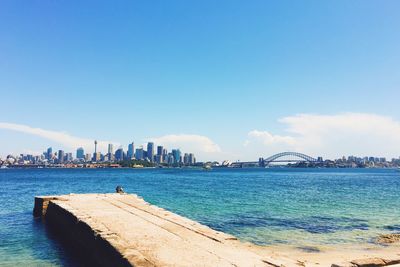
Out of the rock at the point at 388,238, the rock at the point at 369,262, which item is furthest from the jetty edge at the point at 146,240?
the rock at the point at 388,238

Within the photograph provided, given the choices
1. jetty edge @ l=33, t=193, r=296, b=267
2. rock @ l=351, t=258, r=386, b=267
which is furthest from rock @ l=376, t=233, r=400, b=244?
jetty edge @ l=33, t=193, r=296, b=267

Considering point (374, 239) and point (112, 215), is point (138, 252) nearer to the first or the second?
point (112, 215)

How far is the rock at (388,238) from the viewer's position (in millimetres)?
17156

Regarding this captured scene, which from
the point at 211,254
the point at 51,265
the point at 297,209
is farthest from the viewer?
the point at 297,209

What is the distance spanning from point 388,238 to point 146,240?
13103mm

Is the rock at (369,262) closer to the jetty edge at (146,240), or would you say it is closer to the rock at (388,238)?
the jetty edge at (146,240)

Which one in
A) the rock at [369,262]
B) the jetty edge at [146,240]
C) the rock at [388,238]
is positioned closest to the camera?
the rock at [369,262]

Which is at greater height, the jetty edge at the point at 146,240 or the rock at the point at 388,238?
the jetty edge at the point at 146,240

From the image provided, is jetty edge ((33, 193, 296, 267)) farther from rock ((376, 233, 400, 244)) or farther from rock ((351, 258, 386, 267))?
rock ((376, 233, 400, 244))

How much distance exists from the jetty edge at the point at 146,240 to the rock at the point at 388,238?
9.28m

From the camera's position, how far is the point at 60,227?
20188 mm

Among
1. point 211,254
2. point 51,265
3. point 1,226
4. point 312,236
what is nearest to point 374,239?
point 312,236

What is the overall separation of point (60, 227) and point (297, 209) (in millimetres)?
19190

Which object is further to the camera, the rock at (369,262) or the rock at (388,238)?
the rock at (388,238)
